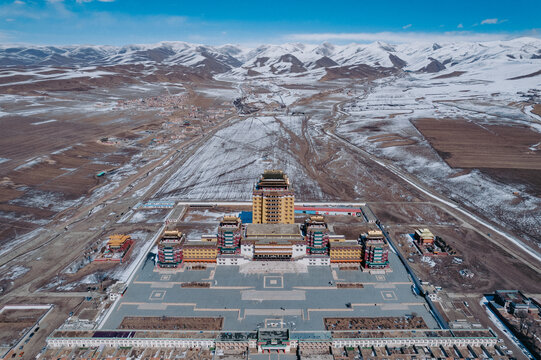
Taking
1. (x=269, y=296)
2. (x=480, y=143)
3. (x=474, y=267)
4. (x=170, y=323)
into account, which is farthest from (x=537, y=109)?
(x=170, y=323)

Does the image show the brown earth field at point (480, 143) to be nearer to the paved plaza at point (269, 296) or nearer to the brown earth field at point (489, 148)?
the brown earth field at point (489, 148)

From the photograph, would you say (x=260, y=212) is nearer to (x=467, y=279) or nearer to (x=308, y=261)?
(x=308, y=261)

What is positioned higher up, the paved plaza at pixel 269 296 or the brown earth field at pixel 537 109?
the brown earth field at pixel 537 109

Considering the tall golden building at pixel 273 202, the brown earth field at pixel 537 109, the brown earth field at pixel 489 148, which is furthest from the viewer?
the brown earth field at pixel 537 109

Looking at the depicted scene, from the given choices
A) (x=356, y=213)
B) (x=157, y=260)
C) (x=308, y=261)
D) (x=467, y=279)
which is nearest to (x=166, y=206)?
(x=157, y=260)

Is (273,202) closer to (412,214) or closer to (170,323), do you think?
(170,323)

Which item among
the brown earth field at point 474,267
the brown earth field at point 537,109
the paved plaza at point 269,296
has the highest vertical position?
the brown earth field at point 537,109

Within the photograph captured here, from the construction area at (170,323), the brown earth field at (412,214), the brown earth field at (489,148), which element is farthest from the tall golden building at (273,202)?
the brown earth field at (489,148)
